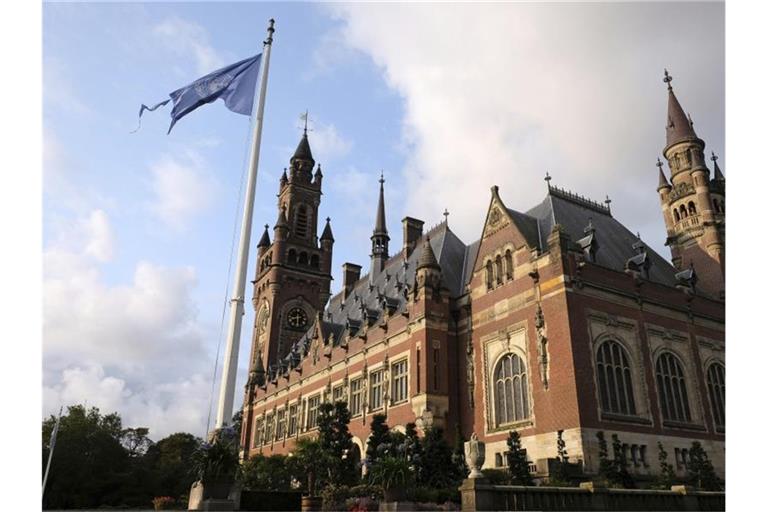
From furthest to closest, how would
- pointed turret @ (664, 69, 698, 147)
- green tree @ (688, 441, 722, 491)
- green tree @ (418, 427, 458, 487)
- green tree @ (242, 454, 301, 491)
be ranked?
pointed turret @ (664, 69, 698, 147) < green tree @ (242, 454, 301, 491) < green tree @ (688, 441, 722, 491) < green tree @ (418, 427, 458, 487)

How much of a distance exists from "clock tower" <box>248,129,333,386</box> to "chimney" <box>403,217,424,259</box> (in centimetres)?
1765

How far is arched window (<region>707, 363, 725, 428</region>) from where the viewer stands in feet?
106

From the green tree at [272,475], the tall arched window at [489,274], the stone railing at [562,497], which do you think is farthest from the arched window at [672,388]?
the green tree at [272,475]

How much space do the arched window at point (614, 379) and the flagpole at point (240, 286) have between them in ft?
61.1

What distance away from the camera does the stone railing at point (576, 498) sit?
1565cm

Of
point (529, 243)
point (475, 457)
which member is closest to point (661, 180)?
point (529, 243)

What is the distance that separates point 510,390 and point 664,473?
801 cm

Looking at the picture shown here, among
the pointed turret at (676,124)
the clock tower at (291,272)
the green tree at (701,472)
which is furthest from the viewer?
the clock tower at (291,272)

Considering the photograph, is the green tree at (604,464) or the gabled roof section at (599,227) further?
the gabled roof section at (599,227)

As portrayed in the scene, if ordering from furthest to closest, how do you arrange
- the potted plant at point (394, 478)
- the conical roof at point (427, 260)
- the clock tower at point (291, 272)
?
the clock tower at point (291, 272)
the conical roof at point (427, 260)
the potted plant at point (394, 478)

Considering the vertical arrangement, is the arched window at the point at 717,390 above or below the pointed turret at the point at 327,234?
below

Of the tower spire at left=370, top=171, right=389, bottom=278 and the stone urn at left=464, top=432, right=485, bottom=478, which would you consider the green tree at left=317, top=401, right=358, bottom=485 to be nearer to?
the stone urn at left=464, top=432, right=485, bottom=478

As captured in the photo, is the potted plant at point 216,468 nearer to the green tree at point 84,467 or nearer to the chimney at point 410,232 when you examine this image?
the chimney at point 410,232

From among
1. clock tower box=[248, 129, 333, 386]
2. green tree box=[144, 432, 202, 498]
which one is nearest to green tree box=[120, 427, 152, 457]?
green tree box=[144, 432, 202, 498]
